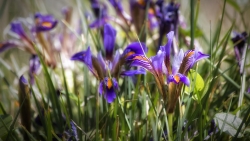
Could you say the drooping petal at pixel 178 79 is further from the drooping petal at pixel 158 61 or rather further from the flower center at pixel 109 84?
the flower center at pixel 109 84

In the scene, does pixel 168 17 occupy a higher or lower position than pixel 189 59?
higher

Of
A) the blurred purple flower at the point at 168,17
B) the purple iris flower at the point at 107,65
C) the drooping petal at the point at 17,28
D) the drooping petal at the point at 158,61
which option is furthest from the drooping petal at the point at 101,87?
the drooping petal at the point at 17,28

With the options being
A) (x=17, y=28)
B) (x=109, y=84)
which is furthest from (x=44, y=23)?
(x=109, y=84)

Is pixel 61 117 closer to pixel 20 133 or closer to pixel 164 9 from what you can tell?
pixel 20 133

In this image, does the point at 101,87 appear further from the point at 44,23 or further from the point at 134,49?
the point at 44,23

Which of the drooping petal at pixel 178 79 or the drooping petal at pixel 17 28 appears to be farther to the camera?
the drooping petal at pixel 17 28

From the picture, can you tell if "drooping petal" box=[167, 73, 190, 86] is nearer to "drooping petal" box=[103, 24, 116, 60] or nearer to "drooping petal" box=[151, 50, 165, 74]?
"drooping petal" box=[151, 50, 165, 74]

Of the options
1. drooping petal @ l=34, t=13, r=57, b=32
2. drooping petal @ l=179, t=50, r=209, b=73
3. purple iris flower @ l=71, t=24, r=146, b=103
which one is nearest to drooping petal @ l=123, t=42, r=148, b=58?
purple iris flower @ l=71, t=24, r=146, b=103

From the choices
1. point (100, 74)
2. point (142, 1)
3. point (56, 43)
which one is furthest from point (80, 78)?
point (100, 74)
